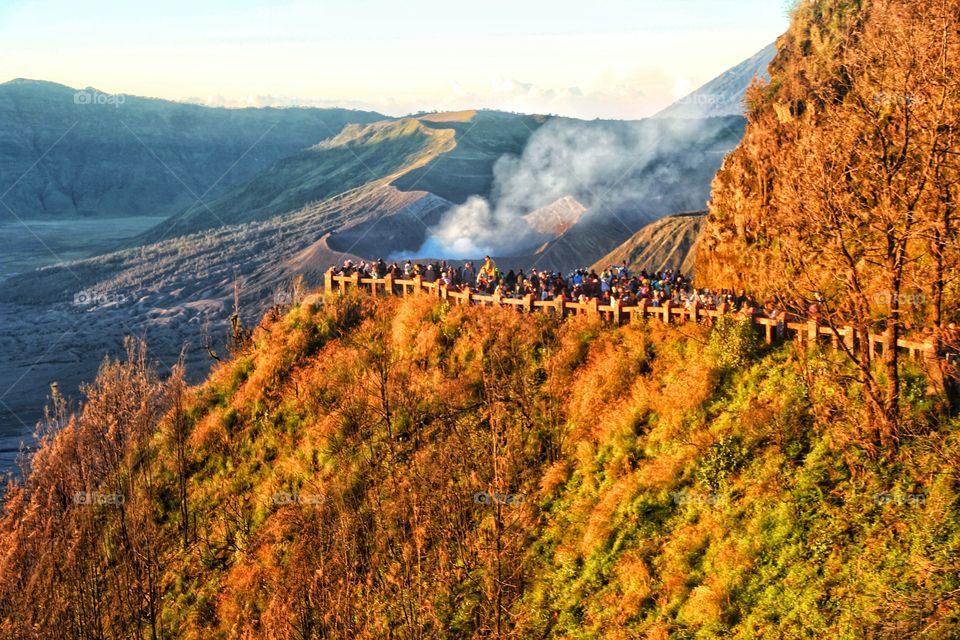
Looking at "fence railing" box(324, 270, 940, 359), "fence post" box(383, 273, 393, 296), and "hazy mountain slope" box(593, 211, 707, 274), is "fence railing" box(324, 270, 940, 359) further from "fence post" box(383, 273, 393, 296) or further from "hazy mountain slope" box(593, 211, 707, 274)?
"hazy mountain slope" box(593, 211, 707, 274)

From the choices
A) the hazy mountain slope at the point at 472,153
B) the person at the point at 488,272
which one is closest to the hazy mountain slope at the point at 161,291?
the hazy mountain slope at the point at 472,153

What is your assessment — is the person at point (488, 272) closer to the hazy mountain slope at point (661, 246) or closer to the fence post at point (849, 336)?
the fence post at point (849, 336)

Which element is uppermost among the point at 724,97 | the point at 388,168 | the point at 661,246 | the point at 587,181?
the point at 724,97

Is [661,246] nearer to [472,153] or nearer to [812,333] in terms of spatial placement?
[812,333]

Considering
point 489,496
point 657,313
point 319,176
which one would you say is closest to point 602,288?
point 657,313

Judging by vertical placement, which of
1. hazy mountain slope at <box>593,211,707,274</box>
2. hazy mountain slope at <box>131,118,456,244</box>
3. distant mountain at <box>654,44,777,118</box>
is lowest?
hazy mountain slope at <box>593,211,707,274</box>

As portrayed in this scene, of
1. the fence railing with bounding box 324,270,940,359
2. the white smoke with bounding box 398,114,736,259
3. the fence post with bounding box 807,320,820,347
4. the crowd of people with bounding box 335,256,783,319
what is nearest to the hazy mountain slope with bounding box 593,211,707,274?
the white smoke with bounding box 398,114,736,259
